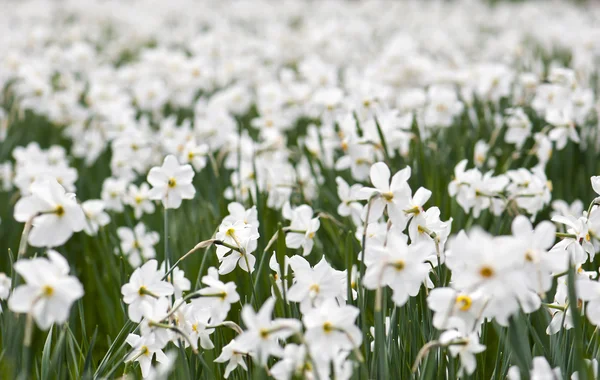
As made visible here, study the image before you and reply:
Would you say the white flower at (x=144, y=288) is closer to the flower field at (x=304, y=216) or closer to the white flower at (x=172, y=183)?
the flower field at (x=304, y=216)

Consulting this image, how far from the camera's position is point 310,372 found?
133cm

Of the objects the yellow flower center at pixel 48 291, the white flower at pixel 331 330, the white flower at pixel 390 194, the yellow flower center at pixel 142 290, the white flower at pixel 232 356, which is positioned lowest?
the white flower at pixel 232 356

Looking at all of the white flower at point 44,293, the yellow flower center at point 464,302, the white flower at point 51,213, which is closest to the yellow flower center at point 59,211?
the white flower at point 51,213

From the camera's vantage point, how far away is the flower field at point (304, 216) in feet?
4.30

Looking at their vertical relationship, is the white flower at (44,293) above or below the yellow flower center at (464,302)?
above

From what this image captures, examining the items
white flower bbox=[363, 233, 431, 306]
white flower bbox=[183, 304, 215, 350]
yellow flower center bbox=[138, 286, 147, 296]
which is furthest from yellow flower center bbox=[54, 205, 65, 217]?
white flower bbox=[363, 233, 431, 306]

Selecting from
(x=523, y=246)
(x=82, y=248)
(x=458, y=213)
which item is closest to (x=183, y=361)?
(x=523, y=246)

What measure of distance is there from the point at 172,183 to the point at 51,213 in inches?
24.7

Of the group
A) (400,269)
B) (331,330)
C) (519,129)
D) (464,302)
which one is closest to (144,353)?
(331,330)

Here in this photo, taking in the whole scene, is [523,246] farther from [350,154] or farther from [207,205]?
[207,205]

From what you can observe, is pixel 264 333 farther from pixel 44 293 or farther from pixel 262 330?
pixel 44 293

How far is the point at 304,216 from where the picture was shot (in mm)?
1970

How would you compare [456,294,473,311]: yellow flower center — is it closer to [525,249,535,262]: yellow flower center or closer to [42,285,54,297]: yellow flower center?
[525,249,535,262]: yellow flower center

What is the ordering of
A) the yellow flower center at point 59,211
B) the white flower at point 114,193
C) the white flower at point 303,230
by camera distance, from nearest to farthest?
the yellow flower center at point 59,211, the white flower at point 303,230, the white flower at point 114,193
